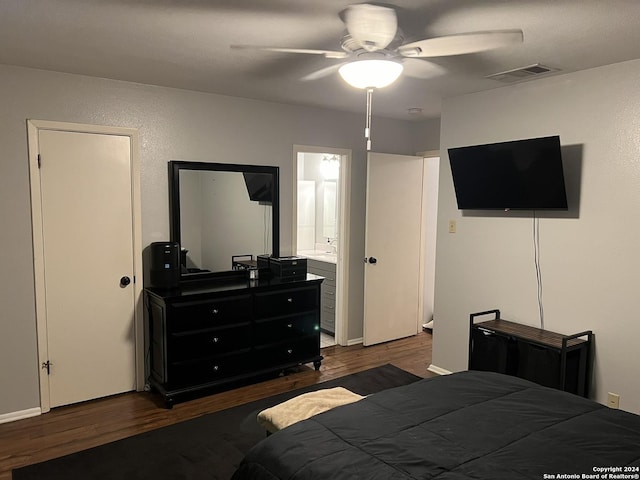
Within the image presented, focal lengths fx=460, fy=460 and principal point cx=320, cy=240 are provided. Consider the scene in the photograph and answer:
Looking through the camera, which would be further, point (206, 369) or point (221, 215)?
point (221, 215)

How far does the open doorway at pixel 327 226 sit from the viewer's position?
4.88 m

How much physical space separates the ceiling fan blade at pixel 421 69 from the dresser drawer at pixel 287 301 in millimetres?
2018

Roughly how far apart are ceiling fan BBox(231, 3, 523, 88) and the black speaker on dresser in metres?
2.01

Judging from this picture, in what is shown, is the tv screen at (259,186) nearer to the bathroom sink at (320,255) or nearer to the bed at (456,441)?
the bathroom sink at (320,255)

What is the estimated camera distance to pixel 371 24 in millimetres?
2109

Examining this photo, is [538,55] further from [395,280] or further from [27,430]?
[27,430]

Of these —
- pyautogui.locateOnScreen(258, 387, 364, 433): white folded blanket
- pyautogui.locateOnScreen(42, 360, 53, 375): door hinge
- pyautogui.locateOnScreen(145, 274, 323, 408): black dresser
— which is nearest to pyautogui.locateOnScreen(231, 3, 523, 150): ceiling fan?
pyautogui.locateOnScreen(258, 387, 364, 433): white folded blanket

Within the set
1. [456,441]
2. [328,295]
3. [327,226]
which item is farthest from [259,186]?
[456,441]

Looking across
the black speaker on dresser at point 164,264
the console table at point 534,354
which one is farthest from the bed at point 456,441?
the black speaker on dresser at point 164,264

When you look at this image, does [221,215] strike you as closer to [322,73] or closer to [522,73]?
[322,73]

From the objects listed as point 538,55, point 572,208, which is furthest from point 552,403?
point 538,55

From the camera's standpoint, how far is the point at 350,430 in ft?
5.78

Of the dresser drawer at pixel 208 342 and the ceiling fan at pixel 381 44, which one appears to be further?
the dresser drawer at pixel 208 342

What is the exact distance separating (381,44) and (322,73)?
104 centimetres
